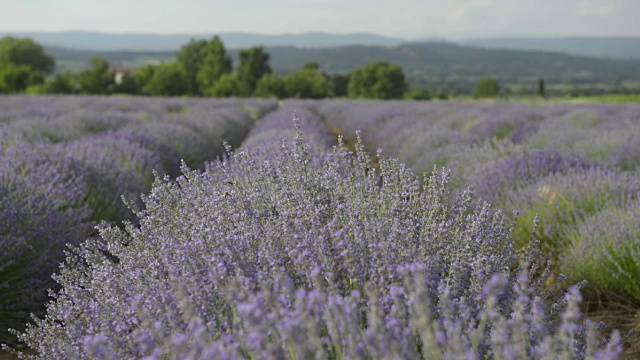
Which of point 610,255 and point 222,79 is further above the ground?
point 610,255

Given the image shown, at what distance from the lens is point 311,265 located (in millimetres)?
1525

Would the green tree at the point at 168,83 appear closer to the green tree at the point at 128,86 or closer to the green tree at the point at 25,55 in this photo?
the green tree at the point at 128,86

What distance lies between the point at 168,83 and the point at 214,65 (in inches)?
205

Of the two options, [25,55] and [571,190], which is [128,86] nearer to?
[25,55]

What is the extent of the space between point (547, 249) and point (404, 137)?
4.27 meters

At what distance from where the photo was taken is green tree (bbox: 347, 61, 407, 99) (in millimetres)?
55219

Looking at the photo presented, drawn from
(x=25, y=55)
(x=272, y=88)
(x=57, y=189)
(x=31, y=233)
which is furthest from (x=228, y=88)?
(x=31, y=233)

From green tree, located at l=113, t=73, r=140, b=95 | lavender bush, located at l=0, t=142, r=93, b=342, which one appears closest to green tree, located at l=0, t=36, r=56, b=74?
green tree, located at l=113, t=73, r=140, b=95

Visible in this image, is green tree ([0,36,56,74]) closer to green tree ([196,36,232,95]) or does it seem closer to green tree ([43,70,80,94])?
green tree ([43,70,80,94])

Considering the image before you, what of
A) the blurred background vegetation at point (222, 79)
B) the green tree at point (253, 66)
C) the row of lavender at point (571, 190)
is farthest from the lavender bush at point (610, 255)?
the green tree at point (253, 66)

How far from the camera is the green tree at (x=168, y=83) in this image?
40.7 meters

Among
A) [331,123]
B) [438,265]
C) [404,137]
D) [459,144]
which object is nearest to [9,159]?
[438,265]

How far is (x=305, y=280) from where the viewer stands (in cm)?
161

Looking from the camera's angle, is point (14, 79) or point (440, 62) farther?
point (440, 62)
